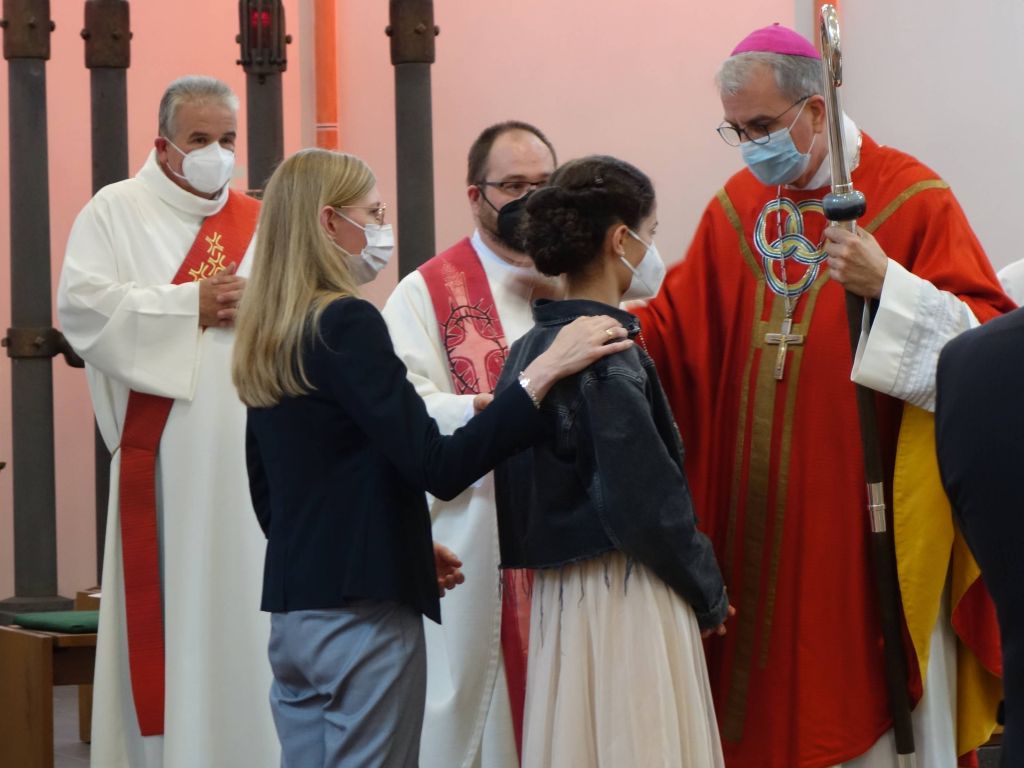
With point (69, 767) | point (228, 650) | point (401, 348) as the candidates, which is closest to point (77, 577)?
point (69, 767)

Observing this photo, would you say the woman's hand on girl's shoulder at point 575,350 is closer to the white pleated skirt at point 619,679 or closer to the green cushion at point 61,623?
the white pleated skirt at point 619,679

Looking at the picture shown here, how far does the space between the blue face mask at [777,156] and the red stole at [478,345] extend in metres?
0.87

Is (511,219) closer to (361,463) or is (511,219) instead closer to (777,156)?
(777,156)

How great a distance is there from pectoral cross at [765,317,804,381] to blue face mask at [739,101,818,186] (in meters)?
0.32

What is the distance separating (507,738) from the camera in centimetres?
388

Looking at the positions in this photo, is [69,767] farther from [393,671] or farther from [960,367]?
[960,367]

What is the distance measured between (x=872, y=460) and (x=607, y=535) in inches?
25.8

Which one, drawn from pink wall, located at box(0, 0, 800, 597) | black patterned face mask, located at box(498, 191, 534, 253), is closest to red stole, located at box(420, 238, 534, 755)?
black patterned face mask, located at box(498, 191, 534, 253)

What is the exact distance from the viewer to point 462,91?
7.71 metres

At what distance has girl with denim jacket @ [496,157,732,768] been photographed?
9.33 ft

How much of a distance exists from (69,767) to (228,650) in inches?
42.0

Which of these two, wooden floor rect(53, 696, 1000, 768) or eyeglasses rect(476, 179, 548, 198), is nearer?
eyeglasses rect(476, 179, 548, 198)

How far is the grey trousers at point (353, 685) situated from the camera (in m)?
2.81

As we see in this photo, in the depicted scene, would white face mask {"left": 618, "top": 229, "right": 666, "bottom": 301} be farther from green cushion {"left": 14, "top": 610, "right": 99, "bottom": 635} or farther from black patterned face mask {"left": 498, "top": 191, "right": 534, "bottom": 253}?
green cushion {"left": 14, "top": 610, "right": 99, "bottom": 635}
